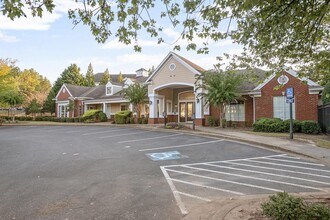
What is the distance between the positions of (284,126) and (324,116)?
2685mm

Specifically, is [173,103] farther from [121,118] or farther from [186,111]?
[121,118]

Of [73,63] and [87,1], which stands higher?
[73,63]

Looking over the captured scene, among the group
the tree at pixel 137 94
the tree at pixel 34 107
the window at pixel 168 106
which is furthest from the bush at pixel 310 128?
the tree at pixel 34 107

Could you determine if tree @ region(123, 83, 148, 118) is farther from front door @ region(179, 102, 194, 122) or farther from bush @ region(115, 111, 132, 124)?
front door @ region(179, 102, 194, 122)

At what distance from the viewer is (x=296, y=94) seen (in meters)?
19.2

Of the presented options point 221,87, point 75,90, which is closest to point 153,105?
point 221,87

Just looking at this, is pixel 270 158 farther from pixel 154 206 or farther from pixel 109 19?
pixel 109 19

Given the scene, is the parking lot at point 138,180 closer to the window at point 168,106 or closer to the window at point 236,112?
the window at point 236,112

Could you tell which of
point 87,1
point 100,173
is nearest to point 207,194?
point 100,173

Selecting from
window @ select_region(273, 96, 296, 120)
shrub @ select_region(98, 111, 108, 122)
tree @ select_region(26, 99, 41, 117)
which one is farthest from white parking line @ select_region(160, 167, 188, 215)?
tree @ select_region(26, 99, 41, 117)

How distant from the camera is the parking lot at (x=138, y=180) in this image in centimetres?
465

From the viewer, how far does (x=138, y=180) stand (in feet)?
21.5

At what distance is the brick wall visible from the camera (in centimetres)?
1861

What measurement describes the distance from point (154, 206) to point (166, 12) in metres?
4.14
